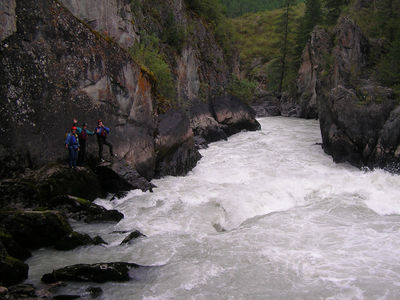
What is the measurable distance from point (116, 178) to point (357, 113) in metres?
13.1

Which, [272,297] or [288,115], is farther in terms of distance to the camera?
[288,115]

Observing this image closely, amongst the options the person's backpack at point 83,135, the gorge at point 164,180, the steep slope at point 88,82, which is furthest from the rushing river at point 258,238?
the person's backpack at point 83,135

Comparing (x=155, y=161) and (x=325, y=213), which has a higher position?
(x=155, y=161)

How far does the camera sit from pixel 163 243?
10109 mm

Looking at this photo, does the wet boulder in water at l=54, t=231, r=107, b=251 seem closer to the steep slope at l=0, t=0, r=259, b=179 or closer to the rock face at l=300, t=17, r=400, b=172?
the steep slope at l=0, t=0, r=259, b=179

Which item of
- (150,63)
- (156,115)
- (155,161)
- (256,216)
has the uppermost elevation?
(150,63)

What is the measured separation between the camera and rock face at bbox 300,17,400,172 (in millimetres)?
18062

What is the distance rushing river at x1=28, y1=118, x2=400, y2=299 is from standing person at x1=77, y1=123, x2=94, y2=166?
A: 1.77 metres

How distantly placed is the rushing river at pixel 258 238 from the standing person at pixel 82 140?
177 centimetres

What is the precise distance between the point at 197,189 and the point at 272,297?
8095mm

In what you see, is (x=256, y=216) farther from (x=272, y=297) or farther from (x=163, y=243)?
(x=272, y=297)

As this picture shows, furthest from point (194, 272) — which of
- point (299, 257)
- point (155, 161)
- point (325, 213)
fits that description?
point (155, 161)

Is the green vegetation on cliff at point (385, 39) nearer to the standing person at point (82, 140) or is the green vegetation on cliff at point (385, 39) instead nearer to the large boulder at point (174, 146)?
the large boulder at point (174, 146)

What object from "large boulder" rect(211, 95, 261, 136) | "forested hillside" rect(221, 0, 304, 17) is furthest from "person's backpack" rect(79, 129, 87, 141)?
"forested hillside" rect(221, 0, 304, 17)
